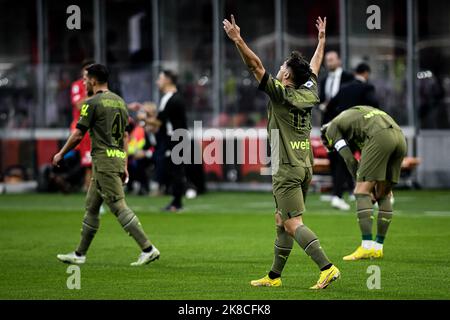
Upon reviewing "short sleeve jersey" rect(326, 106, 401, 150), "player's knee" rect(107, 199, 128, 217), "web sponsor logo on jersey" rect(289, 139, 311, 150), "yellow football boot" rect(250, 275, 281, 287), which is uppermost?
"short sleeve jersey" rect(326, 106, 401, 150)

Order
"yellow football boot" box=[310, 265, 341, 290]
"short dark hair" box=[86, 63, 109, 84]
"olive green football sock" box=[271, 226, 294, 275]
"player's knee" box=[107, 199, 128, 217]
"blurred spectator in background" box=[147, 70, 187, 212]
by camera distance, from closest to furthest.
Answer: "yellow football boot" box=[310, 265, 341, 290] → "olive green football sock" box=[271, 226, 294, 275] → "player's knee" box=[107, 199, 128, 217] → "short dark hair" box=[86, 63, 109, 84] → "blurred spectator in background" box=[147, 70, 187, 212]

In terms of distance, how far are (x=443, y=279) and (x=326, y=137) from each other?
111 inches

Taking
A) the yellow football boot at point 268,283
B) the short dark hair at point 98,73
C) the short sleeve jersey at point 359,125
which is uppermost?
the short dark hair at point 98,73

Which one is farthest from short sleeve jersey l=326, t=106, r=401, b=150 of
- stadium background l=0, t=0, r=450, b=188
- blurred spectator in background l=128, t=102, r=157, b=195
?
stadium background l=0, t=0, r=450, b=188

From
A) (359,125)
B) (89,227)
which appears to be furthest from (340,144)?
(89,227)

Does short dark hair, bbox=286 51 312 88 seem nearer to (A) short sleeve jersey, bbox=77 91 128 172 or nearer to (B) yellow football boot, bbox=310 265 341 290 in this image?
(B) yellow football boot, bbox=310 265 341 290

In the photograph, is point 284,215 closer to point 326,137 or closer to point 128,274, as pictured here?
point 128,274

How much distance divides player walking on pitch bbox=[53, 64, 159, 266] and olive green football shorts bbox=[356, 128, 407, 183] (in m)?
2.52

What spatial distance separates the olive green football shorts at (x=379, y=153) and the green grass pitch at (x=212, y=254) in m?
0.97

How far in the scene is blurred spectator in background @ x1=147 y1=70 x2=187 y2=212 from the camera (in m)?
19.7

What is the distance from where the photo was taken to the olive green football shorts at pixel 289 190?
10500mm

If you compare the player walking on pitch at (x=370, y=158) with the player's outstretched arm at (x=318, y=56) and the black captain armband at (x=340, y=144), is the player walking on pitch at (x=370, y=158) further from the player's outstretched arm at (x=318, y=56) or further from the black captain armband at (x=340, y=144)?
the player's outstretched arm at (x=318, y=56)

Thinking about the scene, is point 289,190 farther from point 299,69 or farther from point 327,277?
point 299,69

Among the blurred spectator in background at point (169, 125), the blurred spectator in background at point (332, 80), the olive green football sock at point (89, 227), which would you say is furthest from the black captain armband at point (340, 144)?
the blurred spectator in background at point (169, 125)
